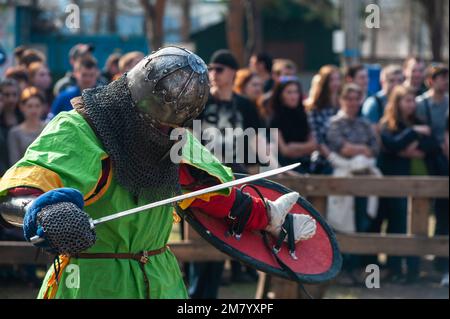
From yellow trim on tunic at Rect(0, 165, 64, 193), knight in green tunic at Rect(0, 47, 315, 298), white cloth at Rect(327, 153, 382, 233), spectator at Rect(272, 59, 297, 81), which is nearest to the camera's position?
yellow trim on tunic at Rect(0, 165, 64, 193)

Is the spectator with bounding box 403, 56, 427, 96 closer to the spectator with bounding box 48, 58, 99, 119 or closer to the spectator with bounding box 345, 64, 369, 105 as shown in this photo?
the spectator with bounding box 345, 64, 369, 105

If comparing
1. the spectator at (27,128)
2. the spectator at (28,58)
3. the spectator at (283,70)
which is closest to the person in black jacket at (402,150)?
the spectator at (283,70)

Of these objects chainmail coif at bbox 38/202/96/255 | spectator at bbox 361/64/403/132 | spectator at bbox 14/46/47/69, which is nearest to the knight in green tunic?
chainmail coif at bbox 38/202/96/255

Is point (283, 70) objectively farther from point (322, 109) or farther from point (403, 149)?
point (403, 149)

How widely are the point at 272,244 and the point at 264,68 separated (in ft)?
18.9

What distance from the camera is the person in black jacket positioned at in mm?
8195

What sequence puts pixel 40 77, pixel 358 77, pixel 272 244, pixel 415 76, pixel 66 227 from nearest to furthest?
pixel 66 227 → pixel 272 244 → pixel 40 77 → pixel 358 77 → pixel 415 76

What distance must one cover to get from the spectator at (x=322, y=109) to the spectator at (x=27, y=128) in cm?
238

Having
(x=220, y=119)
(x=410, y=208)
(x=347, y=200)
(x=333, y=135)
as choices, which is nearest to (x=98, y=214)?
(x=220, y=119)

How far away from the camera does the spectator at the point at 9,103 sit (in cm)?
780

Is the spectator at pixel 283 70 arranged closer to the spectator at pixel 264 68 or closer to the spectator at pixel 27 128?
the spectator at pixel 264 68

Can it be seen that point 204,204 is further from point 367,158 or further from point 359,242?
point 367,158

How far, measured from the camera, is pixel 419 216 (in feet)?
24.9
